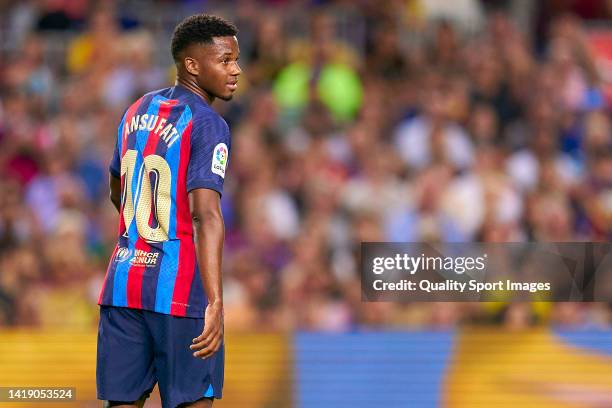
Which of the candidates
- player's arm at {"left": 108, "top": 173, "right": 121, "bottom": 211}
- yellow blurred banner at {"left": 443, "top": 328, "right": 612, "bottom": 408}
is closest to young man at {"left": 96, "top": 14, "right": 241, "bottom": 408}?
player's arm at {"left": 108, "top": 173, "right": 121, "bottom": 211}

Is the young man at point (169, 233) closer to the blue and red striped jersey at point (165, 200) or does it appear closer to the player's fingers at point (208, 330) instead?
the blue and red striped jersey at point (165, 200)

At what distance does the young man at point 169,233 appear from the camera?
15.1ft

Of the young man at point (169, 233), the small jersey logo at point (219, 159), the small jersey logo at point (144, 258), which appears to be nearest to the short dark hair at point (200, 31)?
the young man at point (169, 233)

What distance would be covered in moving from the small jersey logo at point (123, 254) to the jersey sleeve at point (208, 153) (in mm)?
386

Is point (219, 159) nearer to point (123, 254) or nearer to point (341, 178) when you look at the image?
point (123, 254)

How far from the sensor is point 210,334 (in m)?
4.44

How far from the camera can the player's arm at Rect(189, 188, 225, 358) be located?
4.43m

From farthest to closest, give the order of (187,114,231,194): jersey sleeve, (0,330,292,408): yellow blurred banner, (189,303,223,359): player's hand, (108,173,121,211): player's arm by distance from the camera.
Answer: (0,330,292,408): yellow blurred banner < (108,173,121,211): player's arm < (187,114,231,194): jersey sleeve < (189,303,223,359): player's hand

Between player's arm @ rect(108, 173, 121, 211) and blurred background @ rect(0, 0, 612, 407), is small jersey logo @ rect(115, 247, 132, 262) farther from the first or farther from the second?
blurred background @ rect(0, 0, 612, 407)

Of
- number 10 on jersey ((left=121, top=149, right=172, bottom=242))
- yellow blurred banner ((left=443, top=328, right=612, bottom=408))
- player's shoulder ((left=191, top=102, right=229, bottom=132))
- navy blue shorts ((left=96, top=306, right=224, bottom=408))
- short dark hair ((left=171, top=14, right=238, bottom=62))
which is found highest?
short dark hair ((left=171, top=14, right=238, bottom=62))

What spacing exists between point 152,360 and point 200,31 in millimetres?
1231

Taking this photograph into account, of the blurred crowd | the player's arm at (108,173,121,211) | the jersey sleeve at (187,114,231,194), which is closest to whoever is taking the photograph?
the jersey sleeve at (187,114,231,194)

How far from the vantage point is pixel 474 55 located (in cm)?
1127

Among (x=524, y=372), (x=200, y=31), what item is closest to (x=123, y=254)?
(x=200, y=31)
